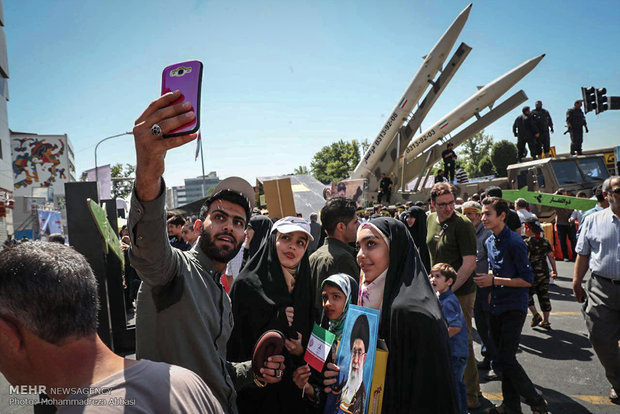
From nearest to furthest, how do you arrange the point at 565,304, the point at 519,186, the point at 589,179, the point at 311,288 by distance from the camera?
the point at 311,288 < the point at 565,304 < the point at 589,179 < the point at 519,186

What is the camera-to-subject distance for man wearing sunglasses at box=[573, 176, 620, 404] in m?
3.44

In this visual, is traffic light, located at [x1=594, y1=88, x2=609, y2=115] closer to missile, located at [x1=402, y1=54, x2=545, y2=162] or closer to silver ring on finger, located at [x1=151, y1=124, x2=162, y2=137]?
missile, located at [x1=402, y1=54, x2=545, y2=162]

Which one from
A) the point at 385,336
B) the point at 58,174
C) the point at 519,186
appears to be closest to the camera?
the point at 385,336

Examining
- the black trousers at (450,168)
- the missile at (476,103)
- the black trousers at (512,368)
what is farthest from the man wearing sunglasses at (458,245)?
the missile at (476,103)

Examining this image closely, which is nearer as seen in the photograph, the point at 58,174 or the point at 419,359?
the point at 419,359

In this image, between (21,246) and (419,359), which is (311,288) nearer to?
(419,359)

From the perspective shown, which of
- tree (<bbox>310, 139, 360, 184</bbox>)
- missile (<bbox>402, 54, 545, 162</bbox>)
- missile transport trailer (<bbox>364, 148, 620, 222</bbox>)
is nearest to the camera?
missile transport trailer (<bbox>364, 148, 620, 222</bbox>)

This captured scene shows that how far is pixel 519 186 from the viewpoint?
12266mm

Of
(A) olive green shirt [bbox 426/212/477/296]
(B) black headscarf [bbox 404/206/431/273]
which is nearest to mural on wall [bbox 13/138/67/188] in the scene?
(B) black headscarf [bbox 404/206/431/273]

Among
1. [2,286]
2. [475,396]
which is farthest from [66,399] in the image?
[475,396]

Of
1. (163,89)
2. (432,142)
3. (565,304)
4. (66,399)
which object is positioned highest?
(432,142)

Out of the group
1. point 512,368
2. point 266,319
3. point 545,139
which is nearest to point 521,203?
point 512,368

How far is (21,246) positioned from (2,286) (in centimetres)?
11

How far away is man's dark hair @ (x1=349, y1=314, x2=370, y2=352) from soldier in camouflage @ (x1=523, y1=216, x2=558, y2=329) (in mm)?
4980
